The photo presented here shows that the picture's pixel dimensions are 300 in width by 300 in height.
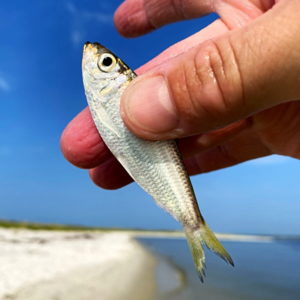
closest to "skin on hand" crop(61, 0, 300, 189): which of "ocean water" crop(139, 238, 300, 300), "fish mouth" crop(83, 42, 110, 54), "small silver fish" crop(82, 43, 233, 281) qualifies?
"small silver fish" crop(82, 43, 233, 281)

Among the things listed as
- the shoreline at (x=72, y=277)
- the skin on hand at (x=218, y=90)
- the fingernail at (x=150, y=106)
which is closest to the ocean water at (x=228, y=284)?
the shoreline at (x=72, y=277)

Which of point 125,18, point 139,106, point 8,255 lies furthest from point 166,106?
point 8,255

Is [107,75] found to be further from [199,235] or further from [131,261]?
[131,261]

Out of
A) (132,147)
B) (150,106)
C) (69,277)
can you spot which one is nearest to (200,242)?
(132,147)

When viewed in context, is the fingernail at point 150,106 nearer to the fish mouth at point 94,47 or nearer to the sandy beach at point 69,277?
the fish mouth at point 94,47

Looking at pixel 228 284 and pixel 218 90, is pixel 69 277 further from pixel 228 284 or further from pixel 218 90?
pixel 218 90
